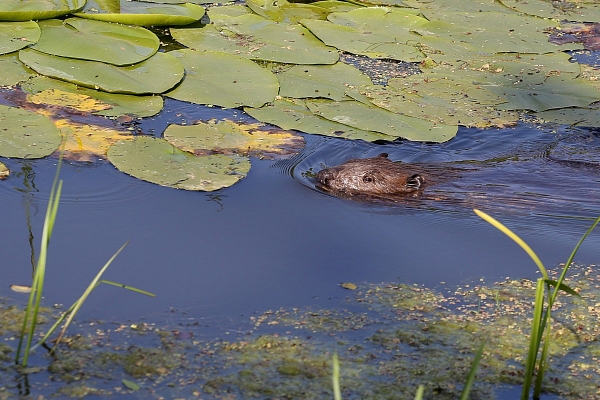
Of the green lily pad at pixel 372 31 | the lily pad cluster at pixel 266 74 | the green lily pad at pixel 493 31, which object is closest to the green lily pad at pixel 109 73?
the lily pad cluster at pixel 266 74

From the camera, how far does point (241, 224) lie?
4.48 meters

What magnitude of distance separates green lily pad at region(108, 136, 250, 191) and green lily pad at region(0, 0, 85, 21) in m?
1.97

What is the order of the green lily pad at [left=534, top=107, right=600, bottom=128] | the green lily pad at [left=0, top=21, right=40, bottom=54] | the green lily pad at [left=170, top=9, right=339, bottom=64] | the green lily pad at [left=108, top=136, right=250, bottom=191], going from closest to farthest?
1. the green lily pad at [left=108, top=136, right=250, bottom=191]
2. the green lily pad at [left=0, top=21, right=40, bottom=54]
3. the green lily pad at [left=534, top=107, right=600, bottom=128]
4. the green lily pad at [left=170, top=9, right=339, bottom=64]

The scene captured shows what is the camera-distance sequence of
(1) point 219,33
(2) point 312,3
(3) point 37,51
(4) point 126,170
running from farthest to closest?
(2) point 312,3
(1) point 219,33
(3) point 37,51
(4) point 126,170

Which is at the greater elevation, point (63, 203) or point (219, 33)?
point (219, 33)

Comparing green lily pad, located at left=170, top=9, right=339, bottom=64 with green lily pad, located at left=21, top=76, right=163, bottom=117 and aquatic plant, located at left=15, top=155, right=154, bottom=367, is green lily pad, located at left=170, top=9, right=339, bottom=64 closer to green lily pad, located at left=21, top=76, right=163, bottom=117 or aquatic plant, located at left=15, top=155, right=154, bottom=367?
green lily pad, located at left=21, top=76, right=163, bottom=117

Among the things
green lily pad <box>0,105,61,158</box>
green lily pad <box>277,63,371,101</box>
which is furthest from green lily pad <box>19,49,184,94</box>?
green lily pad <box>277,63,371,101</box>

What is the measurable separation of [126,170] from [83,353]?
2000 millimetres

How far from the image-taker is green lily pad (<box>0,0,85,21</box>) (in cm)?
639

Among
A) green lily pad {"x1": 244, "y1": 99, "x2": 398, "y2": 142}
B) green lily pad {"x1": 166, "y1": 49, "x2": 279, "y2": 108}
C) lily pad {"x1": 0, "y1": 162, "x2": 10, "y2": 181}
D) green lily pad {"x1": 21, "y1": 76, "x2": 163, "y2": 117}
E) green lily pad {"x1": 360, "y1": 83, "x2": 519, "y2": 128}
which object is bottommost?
lily pad {"x1": 0, "y1": 162, "x2": 10, "y2": 181}

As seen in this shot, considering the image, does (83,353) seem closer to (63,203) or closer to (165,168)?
(63,203)

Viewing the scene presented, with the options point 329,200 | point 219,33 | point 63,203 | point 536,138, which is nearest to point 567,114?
point 536,138

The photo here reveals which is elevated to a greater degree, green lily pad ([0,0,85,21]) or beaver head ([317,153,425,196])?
green lily pad ([0,0,85,21])

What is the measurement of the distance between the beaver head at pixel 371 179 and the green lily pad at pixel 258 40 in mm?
1575
